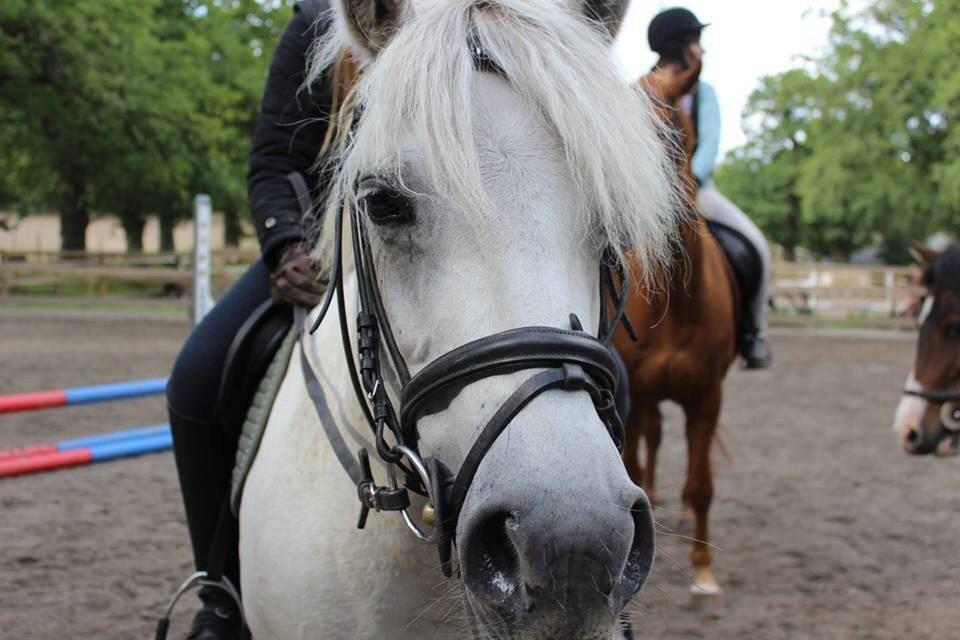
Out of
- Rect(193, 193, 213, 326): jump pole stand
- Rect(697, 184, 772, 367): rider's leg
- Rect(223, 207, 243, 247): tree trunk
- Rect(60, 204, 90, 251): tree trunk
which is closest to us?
Rect(697, 184, 772, 367): rider's leg

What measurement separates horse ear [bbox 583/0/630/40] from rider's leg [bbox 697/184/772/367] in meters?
3.46

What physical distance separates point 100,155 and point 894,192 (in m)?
25.2

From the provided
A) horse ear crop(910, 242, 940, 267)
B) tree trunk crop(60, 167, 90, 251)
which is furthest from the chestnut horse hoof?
tree trunk crop(60, 167, 90, 251)

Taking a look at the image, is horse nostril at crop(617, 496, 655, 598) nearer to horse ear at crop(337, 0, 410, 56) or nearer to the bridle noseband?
the bridle noseband

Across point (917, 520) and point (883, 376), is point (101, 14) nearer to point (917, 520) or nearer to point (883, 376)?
point (883, 376)

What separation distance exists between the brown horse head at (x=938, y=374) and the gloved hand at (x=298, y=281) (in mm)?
4223

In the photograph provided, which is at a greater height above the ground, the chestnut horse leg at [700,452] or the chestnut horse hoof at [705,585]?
the chestnut horse leg at [700,452]

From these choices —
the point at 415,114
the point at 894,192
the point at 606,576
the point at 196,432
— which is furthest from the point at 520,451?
the point at 894,192

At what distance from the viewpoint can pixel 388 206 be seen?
1.55 m

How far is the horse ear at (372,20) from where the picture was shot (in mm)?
1686

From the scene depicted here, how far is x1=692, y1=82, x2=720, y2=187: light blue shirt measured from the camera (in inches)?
176

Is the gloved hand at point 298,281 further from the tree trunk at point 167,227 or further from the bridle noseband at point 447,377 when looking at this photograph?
the tree trunk at point 167,227

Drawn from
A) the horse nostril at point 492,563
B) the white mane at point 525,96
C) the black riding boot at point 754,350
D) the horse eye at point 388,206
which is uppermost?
the white mane at point 525,96

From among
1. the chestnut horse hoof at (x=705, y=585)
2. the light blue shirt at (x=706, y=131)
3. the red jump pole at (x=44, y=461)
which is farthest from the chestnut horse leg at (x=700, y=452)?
the red jump pole at (x=44, y=461)
